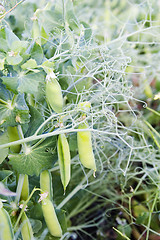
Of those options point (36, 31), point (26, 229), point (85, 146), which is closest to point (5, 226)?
point (26, 229)

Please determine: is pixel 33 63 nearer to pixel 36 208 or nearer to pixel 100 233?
pixel 36 208

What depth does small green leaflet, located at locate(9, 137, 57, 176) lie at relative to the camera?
0.41 metres

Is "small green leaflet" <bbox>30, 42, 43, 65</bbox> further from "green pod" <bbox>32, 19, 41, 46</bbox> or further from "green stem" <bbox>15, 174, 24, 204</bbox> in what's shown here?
"green stem" <bbox>15, 174, 24, 204</bbox>

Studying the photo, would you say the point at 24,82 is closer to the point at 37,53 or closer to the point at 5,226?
the point at 37,53

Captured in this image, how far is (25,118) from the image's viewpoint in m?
0.39

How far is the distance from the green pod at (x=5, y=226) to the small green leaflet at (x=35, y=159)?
0.07 metres

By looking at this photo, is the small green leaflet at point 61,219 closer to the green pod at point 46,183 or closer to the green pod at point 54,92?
the green pod at point 46,183

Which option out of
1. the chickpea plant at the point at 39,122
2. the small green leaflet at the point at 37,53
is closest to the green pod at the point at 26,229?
the chickpea plant at the point at 39,122

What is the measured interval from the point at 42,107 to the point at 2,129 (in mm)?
93

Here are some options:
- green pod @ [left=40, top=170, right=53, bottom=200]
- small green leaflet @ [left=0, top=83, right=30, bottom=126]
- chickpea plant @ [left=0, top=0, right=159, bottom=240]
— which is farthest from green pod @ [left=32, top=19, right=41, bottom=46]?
green pod @ [left=40, top=170, right=53, bottom=200]

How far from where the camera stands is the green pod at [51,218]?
426 mm

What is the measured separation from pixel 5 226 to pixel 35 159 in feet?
0.35

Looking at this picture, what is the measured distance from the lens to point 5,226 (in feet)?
1.18

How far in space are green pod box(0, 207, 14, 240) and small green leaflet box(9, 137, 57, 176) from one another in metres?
0.07
